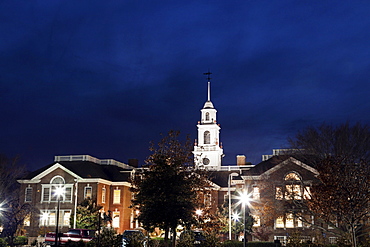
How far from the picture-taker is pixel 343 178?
109ft

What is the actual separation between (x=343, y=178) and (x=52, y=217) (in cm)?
3924

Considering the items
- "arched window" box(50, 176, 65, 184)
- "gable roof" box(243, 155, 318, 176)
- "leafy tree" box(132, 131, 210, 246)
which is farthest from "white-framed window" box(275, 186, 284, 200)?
"arched window" box(50, 176, 65, 184)

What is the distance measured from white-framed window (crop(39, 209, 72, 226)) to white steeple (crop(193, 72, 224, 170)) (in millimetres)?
23469

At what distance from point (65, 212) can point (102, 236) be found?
30.5 m

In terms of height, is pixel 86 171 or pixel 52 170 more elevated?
pixel 52 170

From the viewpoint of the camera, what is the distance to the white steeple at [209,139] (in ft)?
240

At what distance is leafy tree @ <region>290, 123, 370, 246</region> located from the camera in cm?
3195

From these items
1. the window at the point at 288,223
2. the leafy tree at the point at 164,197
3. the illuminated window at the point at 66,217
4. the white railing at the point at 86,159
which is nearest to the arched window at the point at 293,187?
the window at the point at 288,223

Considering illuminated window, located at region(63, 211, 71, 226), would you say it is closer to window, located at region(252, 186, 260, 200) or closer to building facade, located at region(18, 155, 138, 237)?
building facade, located at region(18, 155, 138, 237)

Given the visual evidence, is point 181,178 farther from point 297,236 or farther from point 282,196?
point 282,196

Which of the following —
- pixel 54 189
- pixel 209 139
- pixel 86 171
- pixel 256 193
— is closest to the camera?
pixel 256 193

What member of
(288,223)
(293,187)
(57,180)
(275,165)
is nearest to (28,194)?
(57,180)

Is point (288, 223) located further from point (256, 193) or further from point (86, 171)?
point (86, 171)

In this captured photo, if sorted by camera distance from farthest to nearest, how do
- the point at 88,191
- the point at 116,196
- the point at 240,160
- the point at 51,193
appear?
the point at 240,160
the point at 116,196
the point at 51,193
the point at 88,191
